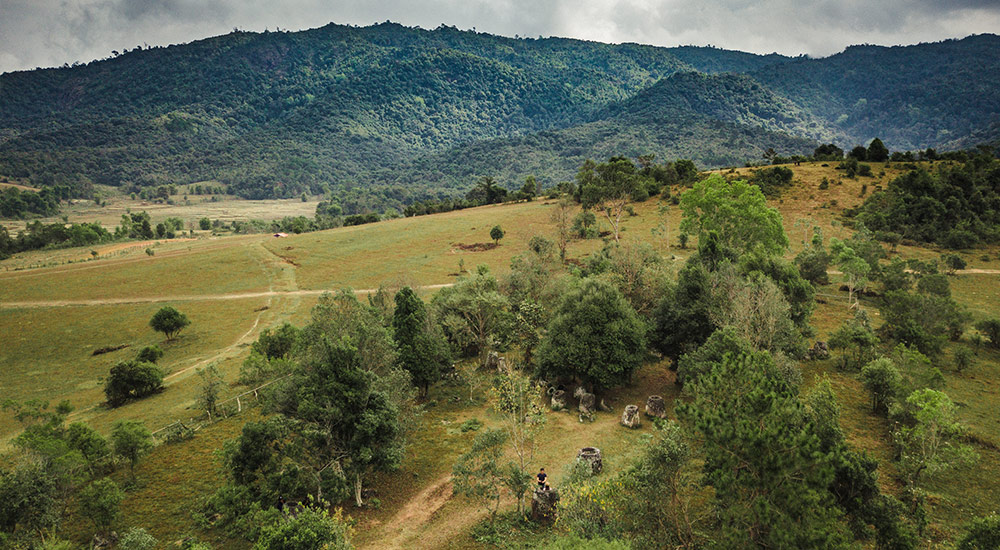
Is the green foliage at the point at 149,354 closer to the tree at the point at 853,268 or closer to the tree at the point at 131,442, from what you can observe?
the tree at the point at 131,442

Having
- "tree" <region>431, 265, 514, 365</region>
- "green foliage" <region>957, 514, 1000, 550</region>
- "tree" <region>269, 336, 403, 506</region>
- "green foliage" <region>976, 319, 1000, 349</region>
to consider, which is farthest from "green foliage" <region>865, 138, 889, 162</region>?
"tree" <region>269, 336, 403, 506</region>

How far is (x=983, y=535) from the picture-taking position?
12930mm

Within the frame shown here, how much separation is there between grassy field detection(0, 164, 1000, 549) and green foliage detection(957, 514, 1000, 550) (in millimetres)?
3587

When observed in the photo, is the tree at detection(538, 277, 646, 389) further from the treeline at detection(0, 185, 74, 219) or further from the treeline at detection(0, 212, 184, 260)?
the treeline at detection(0, 185, 74, 219)

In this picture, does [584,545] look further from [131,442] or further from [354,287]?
[354,287]

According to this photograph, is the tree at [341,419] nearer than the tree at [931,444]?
No

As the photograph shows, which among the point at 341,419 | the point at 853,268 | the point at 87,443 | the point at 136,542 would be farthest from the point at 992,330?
the point at 87,443

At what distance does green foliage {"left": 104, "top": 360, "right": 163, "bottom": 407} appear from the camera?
35.3 m

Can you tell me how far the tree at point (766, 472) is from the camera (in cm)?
1187

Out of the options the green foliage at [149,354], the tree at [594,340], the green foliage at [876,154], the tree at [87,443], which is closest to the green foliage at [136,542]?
the tree at [87,443]

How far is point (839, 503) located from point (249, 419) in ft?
98.7

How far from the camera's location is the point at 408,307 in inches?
1199

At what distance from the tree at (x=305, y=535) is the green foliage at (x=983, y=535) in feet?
58.3

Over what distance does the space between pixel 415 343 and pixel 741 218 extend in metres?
32.0
